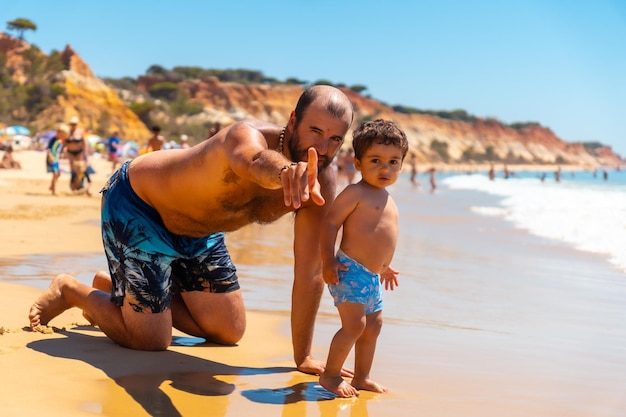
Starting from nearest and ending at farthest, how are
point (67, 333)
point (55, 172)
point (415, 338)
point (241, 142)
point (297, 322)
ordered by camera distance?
point (241, 142), point (297, 322), point (67, 333), point (415, 338), point (55, 172)

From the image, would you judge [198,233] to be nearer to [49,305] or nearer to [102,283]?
[102,283]

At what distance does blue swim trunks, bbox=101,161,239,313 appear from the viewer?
408 centimetres

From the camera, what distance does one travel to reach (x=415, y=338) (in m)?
4.82

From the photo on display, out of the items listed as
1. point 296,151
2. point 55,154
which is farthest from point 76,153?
point 296,151

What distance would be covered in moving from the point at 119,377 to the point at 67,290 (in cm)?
108

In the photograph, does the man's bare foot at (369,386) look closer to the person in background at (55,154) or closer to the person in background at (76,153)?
the person in background at (76,153)

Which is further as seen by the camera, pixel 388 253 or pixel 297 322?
pixel 297 322

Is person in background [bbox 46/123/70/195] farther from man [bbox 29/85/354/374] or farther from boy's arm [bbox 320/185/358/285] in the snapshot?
boy's arm [bbox 320/185/358/285]

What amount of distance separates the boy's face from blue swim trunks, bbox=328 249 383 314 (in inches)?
15.7

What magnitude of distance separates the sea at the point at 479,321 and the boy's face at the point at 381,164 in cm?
85

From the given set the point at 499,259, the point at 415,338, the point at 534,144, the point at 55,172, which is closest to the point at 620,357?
the point at 415,338

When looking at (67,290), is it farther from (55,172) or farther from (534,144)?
(534,144)

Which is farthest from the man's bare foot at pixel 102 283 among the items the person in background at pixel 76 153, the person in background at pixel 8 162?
the person in background at pixel 8 162

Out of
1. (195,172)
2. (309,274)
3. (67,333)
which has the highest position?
(195,172)
